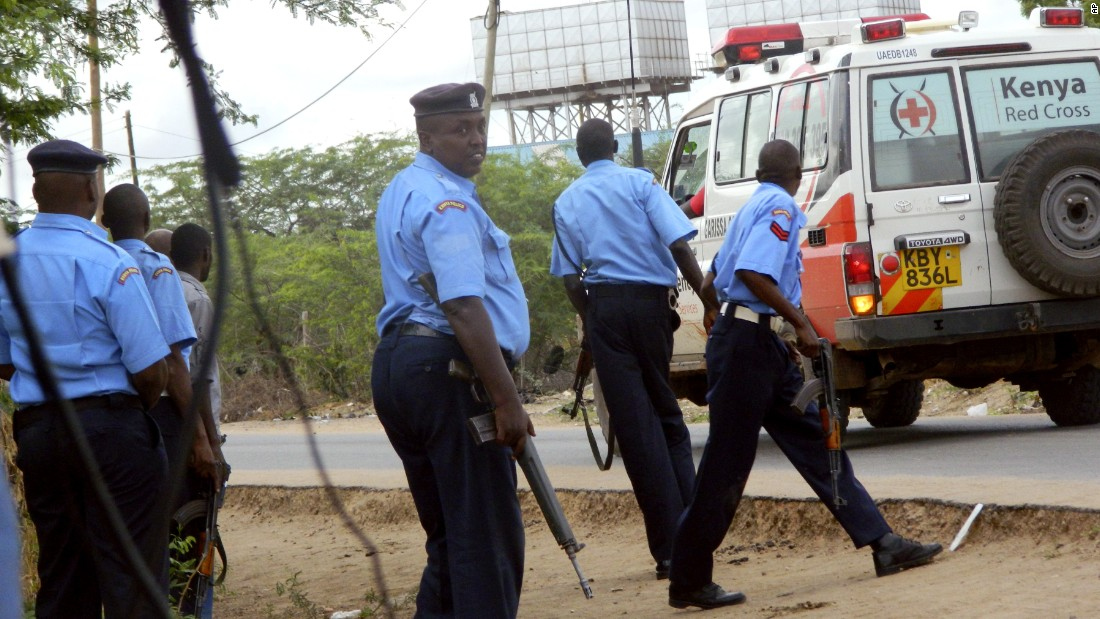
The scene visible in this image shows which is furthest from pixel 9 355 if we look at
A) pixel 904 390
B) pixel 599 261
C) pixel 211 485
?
pixel 904 390

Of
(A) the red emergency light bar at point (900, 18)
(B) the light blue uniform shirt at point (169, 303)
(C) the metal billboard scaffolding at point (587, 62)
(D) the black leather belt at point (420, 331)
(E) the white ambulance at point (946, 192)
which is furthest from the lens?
(C) the metal billboard scaffolding at point (587, 62)

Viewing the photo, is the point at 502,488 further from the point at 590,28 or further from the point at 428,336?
the point at 590,28

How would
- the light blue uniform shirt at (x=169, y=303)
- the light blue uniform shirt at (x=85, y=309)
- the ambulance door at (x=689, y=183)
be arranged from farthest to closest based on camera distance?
the ambulance door at (x=689, y=183)
the light blue uniform shirt at (x=169, y=303)
the light blue uniform shirt at (x=85, y=309)

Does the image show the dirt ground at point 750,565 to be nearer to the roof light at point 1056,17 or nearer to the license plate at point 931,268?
the license plate at point 931,268

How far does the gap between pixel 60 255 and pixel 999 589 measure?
3.31 meters

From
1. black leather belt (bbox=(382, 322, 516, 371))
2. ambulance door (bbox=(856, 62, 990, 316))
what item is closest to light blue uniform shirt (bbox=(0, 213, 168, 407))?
black leather belt (bbox=(382, 322, 516, 371))

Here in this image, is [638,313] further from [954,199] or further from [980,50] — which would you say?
[980,50]

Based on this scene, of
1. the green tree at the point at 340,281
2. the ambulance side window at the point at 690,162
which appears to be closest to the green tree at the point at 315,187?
the green tree at the point at 340,281

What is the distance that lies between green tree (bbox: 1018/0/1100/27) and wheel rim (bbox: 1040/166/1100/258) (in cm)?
795

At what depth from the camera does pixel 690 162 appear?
381 inches

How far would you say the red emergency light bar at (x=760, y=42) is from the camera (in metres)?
9.16

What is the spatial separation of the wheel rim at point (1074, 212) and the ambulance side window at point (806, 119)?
4.27 ft

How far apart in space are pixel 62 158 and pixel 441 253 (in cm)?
108

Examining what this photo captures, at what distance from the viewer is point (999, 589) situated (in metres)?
4.90
